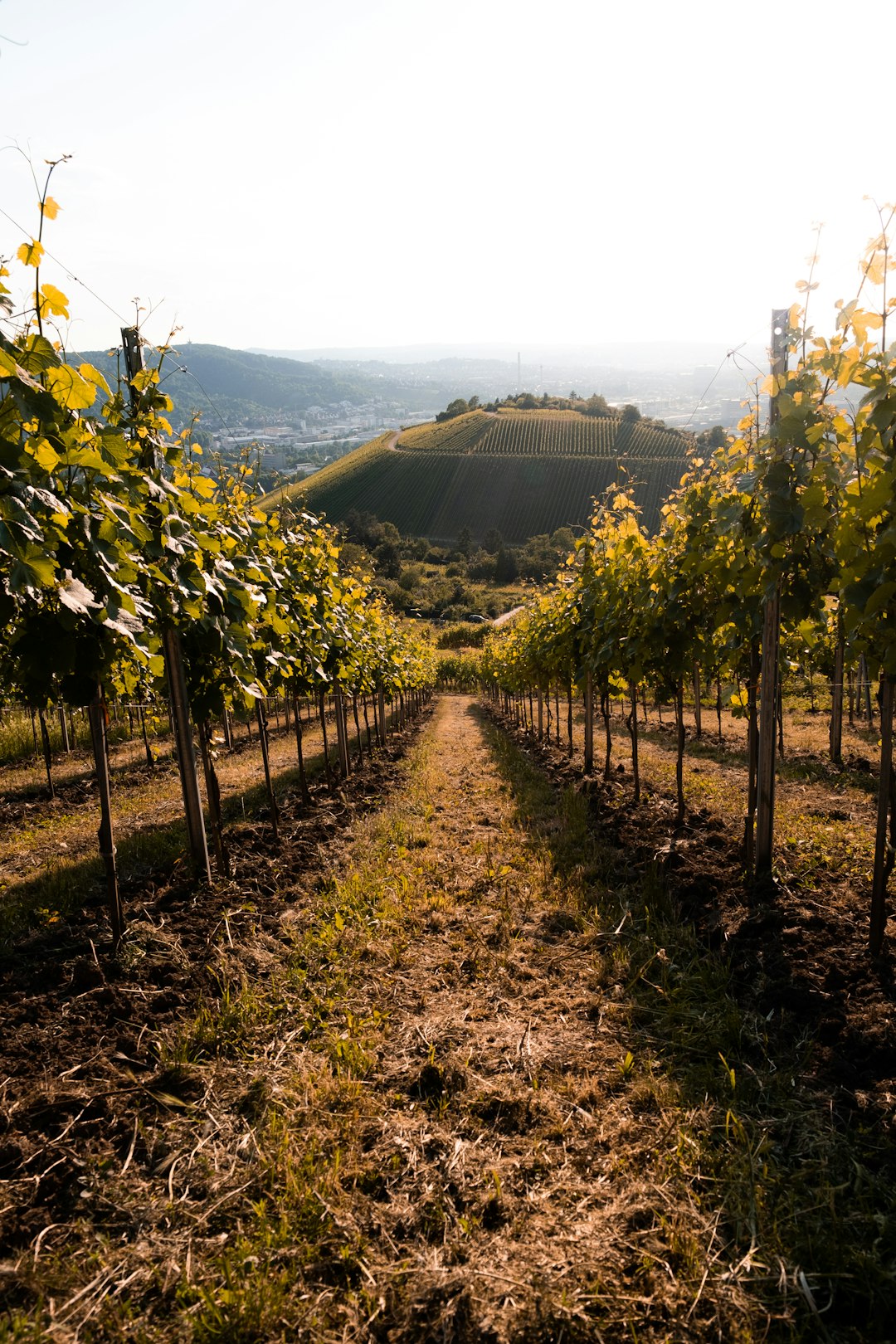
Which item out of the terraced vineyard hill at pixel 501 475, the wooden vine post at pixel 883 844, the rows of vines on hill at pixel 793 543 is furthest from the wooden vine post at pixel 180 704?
the terraced vineyard hill at pixel 501 475

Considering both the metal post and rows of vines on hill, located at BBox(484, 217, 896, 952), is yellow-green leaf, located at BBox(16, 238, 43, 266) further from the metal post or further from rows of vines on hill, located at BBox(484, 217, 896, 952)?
rows of vines on hill, located at BBox(484, 217, 896, 952)

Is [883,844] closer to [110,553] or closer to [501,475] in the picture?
[110,553]

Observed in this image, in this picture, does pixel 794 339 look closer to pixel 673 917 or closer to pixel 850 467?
pixel 850 467

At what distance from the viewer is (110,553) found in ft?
10.5

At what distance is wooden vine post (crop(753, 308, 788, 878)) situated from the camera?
489 centimetres

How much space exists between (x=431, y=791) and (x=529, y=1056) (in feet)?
22.1

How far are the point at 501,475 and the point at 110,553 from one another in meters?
93.2

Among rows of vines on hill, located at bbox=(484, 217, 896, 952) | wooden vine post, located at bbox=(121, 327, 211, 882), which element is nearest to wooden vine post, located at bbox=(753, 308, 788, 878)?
rows of vines on hill, located at bbox=(484, 217, 896, 952)

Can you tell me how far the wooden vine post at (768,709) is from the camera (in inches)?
193

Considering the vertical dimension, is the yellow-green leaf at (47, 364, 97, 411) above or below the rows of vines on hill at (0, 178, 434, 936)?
above

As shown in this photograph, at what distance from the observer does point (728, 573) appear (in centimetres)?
536

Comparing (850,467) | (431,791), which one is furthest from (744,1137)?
(431,791)

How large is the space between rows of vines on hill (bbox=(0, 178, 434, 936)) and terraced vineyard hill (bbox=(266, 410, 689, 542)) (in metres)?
76.2

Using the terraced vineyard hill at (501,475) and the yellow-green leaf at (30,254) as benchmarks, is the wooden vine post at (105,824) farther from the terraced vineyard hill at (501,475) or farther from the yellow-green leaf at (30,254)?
the terraced vineyard hill at (501,475)
